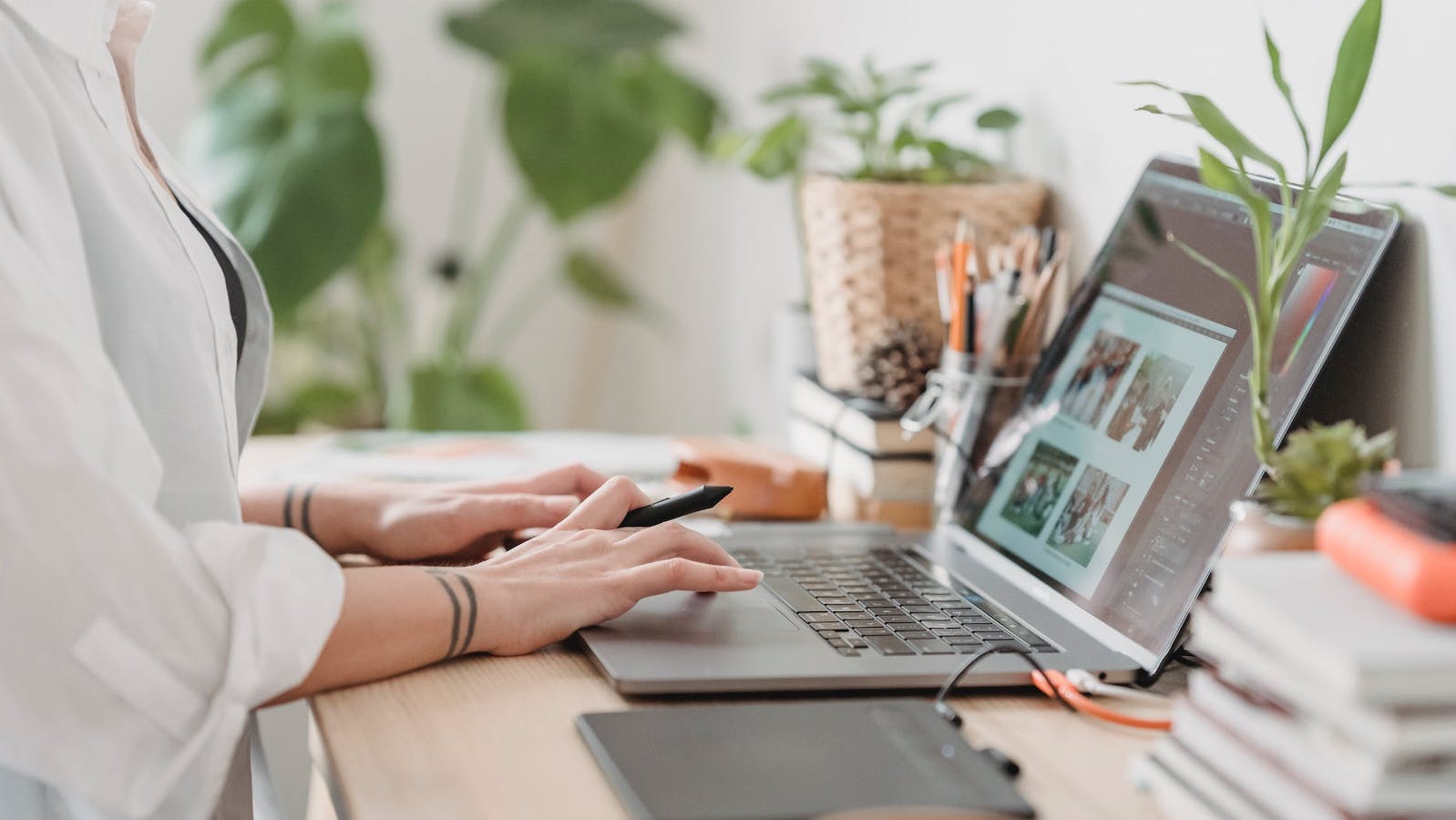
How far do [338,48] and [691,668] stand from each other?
175 cm

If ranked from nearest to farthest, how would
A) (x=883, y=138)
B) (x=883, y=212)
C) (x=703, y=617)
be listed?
(x=703, y=617), (x=883, y=212), (x=883, y=138)

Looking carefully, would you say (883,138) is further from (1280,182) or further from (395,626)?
(395,626)

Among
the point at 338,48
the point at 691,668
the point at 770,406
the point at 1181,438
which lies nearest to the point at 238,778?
the point at 691,668

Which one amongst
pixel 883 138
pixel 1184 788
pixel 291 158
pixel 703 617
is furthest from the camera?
pixel 291 158

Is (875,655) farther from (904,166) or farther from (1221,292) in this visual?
(904,166)

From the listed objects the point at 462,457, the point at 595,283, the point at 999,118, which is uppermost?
the point at 999,118

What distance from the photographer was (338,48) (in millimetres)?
2246

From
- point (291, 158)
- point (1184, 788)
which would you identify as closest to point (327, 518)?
point (1184, 788)

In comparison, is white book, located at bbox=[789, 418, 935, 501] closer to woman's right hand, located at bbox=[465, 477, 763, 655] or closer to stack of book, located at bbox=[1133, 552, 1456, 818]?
woman's right hand, located at bbox=[465, 477, 763, 655]

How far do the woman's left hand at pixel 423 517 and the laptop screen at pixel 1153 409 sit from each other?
0.34 meters

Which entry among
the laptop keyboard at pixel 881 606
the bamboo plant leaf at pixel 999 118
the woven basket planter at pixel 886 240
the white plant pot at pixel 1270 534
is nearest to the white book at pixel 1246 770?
the white plant pot at pixel 1270 534

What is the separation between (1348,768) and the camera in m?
0.52

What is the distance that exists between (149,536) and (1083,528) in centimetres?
59

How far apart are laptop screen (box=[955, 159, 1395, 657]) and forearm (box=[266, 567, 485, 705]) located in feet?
1.29
